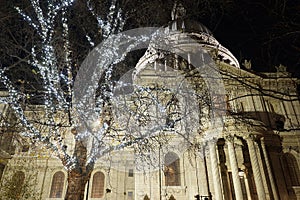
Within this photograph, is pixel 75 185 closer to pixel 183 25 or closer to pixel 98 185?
pixel 183 25

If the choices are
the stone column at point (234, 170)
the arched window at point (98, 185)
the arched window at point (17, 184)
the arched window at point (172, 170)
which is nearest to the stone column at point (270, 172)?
the stone column at point (234, 170)

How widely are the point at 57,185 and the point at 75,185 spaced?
777 inches

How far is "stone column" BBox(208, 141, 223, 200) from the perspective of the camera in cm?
1734

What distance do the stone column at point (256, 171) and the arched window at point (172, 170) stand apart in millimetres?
6036

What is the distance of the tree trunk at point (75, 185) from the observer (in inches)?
312

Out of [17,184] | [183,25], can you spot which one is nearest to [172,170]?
[183,25]

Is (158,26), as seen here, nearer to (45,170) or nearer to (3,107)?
(45,170)

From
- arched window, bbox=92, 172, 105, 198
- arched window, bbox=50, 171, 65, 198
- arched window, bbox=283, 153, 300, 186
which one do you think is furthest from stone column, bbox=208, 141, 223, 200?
arched window, bbox=50, 171, 65, 198

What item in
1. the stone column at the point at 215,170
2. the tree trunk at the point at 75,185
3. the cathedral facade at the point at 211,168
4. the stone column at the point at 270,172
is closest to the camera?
the tree trunk at the point at 75,185

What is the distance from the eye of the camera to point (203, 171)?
19234mm

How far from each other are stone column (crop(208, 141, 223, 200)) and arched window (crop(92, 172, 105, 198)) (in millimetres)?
12112

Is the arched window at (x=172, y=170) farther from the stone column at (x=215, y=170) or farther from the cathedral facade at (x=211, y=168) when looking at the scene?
the stone column at (x=215, y=170)

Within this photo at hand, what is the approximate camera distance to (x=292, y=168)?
74.4 feet

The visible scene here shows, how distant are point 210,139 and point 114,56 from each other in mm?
13026
